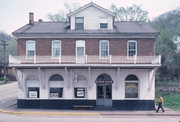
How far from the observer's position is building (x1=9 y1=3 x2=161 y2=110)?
2341 cm

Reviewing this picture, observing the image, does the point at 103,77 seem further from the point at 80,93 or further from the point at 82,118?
the point at 82,118

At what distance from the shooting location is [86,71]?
77.1 feet

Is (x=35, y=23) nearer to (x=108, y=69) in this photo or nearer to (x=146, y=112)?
(x=108, y=69)

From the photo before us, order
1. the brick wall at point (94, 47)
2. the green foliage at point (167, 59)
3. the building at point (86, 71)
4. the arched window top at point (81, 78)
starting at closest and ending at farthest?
the building at point (86, 71) < the arched window top at point (81, 78) < the brick wall at point (94, 47) < the green foliage at point (167, 59)

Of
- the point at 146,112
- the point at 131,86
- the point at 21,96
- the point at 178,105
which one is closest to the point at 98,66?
the point at 131,86

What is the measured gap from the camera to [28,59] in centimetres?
2372

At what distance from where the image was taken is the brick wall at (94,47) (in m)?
23.8

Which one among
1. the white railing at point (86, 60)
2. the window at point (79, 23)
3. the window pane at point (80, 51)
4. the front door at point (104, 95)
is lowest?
the front door at point (104, 95)

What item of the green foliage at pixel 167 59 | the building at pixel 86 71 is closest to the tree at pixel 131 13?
the green foliage at pixel 167 59

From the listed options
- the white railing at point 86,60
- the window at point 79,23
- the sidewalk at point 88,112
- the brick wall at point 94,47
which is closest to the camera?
the sidewalk at point 88,112

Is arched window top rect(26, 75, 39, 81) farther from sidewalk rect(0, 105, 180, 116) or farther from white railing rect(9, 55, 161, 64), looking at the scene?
sidewalk rect(0, 105, 180, 116)

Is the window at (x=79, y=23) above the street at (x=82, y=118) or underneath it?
above

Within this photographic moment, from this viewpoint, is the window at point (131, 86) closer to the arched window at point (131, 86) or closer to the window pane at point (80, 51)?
the arched window at point (131, 86)

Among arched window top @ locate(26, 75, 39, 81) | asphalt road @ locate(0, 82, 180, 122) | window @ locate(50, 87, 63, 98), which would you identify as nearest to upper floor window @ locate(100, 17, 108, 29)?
window @ locate(50, 87, 63, 98)
